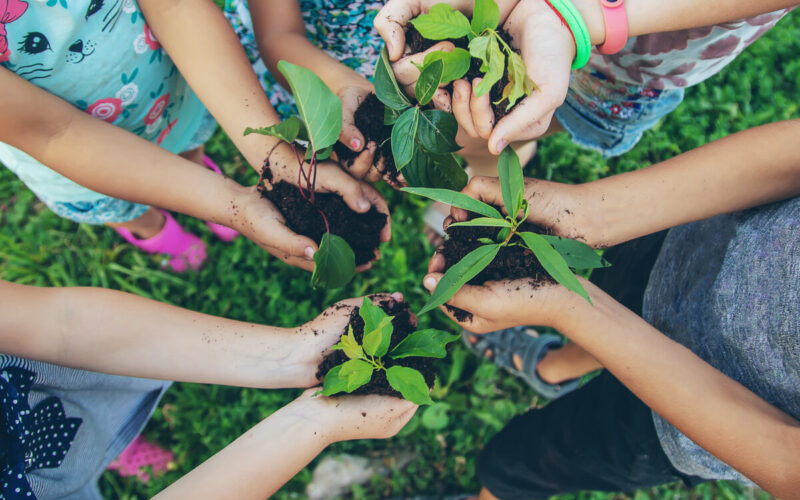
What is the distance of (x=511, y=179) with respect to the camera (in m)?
1.10

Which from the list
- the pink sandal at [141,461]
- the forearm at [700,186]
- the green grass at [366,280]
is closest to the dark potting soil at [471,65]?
the forearm at [700,186]

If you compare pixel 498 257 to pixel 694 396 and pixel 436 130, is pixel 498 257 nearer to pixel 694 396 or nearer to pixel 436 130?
pixel 436 130

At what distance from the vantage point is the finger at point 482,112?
47.3 inches

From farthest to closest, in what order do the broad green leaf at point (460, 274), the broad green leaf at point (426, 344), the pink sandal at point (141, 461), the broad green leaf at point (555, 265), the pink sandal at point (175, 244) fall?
1. the pink sandal at point (175, 244)
2. the pink sandal at point (141, 461)
3. the broad green leaf at point (426, 344)
4. the broad green leaf at point (460, 274)
5. the broad green leaf at point (555, 265)

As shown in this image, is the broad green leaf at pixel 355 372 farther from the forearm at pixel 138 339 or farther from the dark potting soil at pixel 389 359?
the forearm at pixel 138 339

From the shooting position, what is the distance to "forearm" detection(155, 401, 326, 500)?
3.74 feet

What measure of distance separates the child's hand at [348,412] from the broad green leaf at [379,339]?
18 centimetres

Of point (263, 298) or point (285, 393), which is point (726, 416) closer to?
point (285, 393)

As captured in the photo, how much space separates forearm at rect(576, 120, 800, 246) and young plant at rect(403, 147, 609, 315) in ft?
0.77

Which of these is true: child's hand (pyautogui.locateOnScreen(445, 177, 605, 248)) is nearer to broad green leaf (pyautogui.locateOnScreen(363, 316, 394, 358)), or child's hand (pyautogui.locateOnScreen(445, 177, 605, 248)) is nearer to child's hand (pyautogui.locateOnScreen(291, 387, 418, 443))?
broad green leaf (pyautogui.locateOnScreen(363, 316, 394, 358))

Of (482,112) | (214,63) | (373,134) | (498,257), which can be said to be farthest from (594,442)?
(214,63)

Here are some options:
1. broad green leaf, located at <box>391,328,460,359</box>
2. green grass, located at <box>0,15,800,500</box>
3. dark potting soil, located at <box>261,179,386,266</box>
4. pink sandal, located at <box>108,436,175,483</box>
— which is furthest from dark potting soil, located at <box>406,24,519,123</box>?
pink sandal, located at <box>108,436,175,483</box>

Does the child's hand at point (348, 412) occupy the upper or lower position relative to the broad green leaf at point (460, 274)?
lower

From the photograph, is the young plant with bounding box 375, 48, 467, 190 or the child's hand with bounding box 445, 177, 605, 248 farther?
the child's hand with bounding box 445, 177, 605, 248
